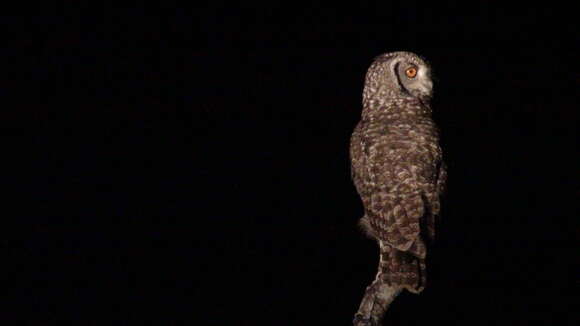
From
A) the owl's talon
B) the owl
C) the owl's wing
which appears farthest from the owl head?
the owl's talon

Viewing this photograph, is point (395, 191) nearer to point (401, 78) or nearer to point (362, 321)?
point (362, 321)

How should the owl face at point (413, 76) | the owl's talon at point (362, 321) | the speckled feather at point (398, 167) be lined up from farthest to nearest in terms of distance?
1. the owl face at point (413, 76)
2. the owl's talon at point (362, 321)
3. the speckled feather at point (398, 167)

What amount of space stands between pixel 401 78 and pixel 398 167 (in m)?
0.69

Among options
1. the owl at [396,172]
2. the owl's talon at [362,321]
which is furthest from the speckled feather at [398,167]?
the owl's talon at [362,321]

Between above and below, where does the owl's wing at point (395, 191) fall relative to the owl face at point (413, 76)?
below

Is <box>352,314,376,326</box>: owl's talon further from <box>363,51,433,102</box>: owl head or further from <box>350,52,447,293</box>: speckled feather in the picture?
<box>363,51,433,102</box>: owl head

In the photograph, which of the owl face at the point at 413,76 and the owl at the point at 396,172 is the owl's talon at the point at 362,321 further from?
the owl face at the point at 413,76

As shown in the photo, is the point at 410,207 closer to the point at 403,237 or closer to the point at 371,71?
the point at 403,237

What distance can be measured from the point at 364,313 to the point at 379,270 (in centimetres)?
25

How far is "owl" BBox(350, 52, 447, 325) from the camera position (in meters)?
3.71

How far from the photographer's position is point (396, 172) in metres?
3.96

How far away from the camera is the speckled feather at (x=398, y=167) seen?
3705 mm

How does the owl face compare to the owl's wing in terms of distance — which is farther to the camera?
the owl face

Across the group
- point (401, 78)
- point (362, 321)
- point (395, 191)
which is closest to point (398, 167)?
point (395, 191)
